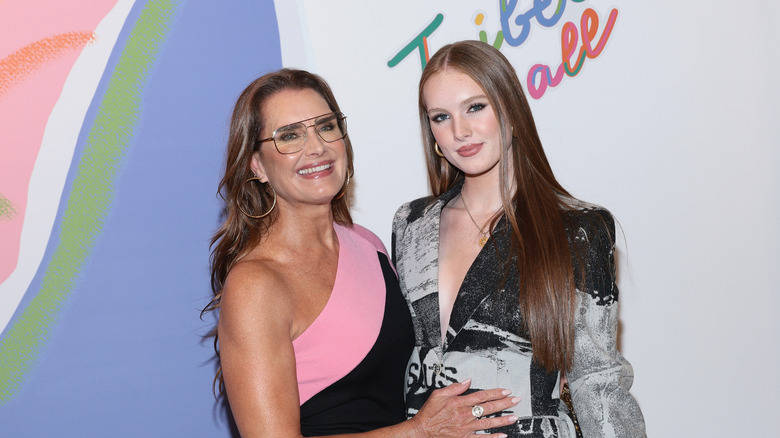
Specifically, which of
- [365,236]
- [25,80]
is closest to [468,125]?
[365,236]

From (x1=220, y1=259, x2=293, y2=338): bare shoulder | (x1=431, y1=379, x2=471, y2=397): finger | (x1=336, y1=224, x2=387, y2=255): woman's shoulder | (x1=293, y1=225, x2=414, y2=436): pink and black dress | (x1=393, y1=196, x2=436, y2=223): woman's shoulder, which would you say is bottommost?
(x1=431, y1=379, x2=471, y2=397): finger

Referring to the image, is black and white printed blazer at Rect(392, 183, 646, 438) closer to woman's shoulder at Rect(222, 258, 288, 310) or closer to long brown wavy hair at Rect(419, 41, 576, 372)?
long brown wavy hair at Rect(419, 41, 576, 372)

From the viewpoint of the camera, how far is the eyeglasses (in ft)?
6.73

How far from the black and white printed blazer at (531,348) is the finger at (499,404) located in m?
0.03

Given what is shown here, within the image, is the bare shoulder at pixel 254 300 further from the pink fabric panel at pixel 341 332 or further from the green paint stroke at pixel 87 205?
the green paint stroke at pixel 87 205

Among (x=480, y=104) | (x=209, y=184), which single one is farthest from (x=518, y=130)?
(x=209, y=184)

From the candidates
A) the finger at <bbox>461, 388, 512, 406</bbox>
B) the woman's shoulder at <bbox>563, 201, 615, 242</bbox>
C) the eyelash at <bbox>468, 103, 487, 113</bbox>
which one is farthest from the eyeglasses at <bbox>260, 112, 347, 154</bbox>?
the finger at <bbox>461, 388, 512, 406</bbox>

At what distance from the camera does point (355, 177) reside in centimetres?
292

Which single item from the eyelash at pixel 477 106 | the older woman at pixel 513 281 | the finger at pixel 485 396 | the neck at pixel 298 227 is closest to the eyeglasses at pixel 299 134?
the neck at pixel 298 227

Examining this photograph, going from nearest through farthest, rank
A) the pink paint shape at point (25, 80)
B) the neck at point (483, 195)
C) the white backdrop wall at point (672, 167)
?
the neck at point (483, 195)
the pink paint shape at point (25, 80)
the white backdrop wall at point (672, 167)

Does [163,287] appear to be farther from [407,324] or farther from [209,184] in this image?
[407,324]

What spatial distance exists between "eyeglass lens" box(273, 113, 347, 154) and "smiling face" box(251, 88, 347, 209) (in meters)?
0.01

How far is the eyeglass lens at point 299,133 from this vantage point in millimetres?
2053

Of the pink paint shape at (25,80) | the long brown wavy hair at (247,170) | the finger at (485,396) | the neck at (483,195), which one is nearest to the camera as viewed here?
the finger at (485,396)
